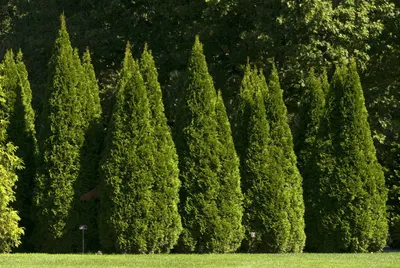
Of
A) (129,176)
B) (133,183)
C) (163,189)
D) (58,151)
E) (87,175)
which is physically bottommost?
(163,189)

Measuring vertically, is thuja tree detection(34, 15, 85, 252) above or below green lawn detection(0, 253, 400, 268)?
above

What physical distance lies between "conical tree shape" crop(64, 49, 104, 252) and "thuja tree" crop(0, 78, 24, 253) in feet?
4.52

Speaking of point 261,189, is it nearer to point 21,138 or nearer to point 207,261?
point 207,261

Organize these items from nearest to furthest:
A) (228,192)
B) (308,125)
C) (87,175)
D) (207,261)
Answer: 1. (207,261)
2. (228,192)
3. (87,175)
4. (308,125)

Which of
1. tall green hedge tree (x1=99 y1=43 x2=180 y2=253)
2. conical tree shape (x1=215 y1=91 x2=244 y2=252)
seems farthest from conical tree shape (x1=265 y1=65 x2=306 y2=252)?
tall green hedge tree (x1=99 y1=43 x2=180 y2=253)

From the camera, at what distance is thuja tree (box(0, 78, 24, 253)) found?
1836 cm

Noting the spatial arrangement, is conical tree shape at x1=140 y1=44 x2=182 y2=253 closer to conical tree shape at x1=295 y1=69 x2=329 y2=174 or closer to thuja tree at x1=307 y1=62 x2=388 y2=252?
thuja tree at x1=307 y1=62 x2=388 y2=252

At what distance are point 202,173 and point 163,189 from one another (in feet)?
3.95

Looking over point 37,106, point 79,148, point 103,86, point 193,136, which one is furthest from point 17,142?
point 103,86

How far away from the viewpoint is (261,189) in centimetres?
2014

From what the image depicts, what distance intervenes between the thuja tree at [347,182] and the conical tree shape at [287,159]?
23.2 inches

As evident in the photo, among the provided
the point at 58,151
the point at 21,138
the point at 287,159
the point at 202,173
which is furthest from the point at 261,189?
the point at 21,138

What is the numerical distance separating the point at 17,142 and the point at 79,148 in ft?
6.39

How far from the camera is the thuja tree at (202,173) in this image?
1916cm
